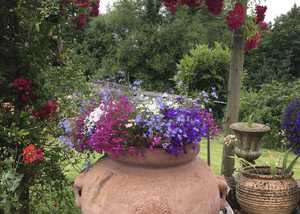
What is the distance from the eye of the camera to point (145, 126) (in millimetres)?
2367

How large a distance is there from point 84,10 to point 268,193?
80.4 inches

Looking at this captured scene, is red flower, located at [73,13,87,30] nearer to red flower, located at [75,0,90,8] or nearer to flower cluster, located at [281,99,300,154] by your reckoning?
red flower, located at [75,0,90,8]

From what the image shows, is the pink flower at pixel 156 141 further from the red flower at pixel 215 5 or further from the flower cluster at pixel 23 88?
the flower cluster at pixel 23 88

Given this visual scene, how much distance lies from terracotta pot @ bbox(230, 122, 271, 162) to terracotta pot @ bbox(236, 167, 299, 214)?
0.59m

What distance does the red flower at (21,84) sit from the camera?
10.6 ft

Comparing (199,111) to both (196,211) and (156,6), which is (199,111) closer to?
(196,211)

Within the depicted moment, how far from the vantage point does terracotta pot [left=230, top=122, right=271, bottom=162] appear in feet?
14.6

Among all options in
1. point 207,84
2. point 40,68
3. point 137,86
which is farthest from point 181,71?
point 137,86

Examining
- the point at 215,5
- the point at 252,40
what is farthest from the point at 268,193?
the point at 215,5

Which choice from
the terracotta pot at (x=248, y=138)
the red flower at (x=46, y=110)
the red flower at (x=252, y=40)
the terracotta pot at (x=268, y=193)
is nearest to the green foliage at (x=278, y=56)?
the terracotta pot at (x=248, y=138)

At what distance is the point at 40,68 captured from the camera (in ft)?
11.5

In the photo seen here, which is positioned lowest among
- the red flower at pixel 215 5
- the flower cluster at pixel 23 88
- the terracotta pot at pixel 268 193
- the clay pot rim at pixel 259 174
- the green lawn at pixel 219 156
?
the green lawn at pixel 219 156

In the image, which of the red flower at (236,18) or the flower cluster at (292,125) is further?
the flower cluster at (292,125)

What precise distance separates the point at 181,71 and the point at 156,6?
3412 millimetres
